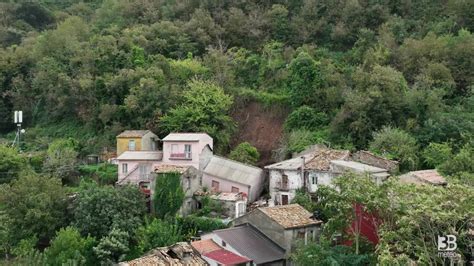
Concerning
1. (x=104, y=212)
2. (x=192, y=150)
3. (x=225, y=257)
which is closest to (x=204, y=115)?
(x=192, y=150)

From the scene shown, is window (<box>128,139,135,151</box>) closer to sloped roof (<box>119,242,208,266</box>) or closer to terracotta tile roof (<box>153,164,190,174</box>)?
terracotta tile roof (<box>153,164,190,174</box>)

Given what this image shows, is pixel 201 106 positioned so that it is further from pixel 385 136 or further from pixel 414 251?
pixel 414 251

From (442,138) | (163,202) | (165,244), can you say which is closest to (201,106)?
(163,202)

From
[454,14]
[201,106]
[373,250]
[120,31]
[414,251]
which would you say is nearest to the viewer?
[414,251]

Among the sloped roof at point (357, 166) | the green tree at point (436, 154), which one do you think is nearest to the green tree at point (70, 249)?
the sloped roof at point (357, 166)

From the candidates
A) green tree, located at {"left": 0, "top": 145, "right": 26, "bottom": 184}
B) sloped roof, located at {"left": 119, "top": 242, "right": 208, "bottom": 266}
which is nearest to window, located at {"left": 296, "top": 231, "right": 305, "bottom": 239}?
sloped roof, located at {"left": 119, "top": 242, "right": 208, "bottom": 266}

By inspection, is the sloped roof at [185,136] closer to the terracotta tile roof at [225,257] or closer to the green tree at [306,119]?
the green tree at [306,119]
